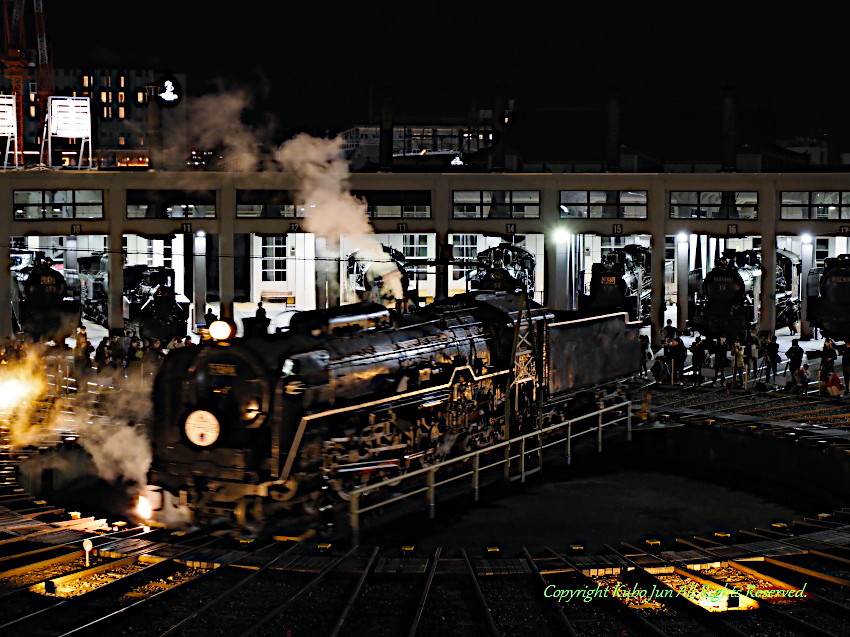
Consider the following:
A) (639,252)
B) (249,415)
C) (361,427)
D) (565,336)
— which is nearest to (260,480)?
(249,415)

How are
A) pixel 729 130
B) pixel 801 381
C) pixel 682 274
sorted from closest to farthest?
pixel 801 381, pixel 682 274, pixel 729 130

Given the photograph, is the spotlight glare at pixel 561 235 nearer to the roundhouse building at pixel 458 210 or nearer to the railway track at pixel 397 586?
the roundhouse building at pixel 458 210

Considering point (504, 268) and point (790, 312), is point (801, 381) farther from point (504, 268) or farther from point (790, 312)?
point (790, 312)

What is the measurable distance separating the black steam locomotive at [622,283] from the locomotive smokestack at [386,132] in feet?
34.3

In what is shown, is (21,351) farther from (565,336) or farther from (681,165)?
(681,165)

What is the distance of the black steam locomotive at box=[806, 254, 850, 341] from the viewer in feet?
112

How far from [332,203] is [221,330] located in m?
16.4

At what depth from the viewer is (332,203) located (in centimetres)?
3086

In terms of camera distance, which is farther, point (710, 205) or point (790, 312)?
point (790, 312)

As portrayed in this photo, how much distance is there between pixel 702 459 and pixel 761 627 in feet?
30.3

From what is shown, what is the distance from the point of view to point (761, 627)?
1163 cm

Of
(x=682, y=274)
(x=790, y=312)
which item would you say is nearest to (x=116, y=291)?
(x=682, y=274)

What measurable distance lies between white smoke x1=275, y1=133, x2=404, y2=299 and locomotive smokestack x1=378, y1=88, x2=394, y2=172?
241 inches

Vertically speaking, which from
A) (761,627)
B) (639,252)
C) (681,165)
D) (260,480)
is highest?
(681,165)
